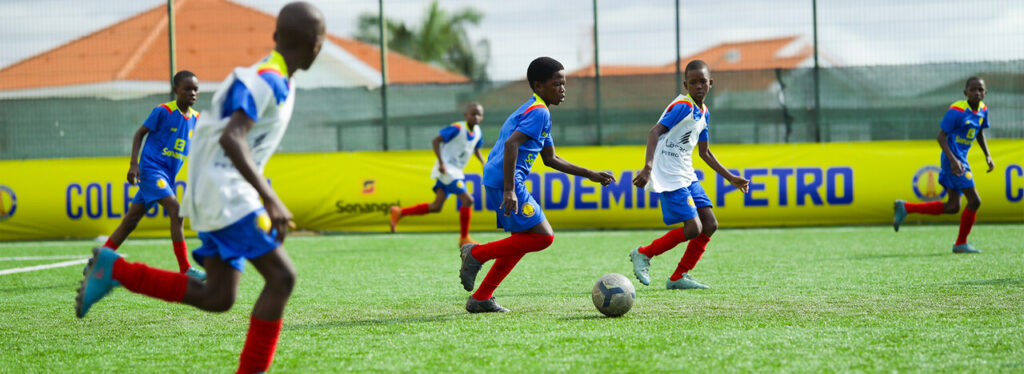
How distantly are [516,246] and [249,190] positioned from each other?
8.25 feet

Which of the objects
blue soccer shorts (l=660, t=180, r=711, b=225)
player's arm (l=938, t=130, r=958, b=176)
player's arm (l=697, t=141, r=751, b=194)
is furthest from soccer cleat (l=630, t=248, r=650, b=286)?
player's arm (l=938, t=130, r=958, b=176)

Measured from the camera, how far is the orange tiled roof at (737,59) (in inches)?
572

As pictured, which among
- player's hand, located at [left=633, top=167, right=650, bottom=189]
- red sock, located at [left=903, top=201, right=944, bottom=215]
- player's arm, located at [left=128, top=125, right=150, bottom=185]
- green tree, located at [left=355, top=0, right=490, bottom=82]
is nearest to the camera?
player's hand, located at [left=633, top=167, right=650, bottom=189]

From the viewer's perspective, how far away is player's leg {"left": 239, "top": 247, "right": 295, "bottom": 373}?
12.4 feet

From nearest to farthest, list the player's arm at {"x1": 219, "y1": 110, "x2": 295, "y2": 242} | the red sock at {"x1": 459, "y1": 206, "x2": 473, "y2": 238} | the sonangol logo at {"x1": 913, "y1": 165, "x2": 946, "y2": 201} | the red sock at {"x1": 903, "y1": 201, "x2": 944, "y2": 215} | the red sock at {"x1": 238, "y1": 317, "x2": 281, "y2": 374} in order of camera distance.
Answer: the player's arm at {"x1": 219, "y1": 110, "x2": 295, "y2": 242} → the red sock at {"x1": 238, "y1": 317, "x2": 281, "y2": 374} → the red sock at {"x1": 903, "y1": 201, "x2": 944, "y2": 215} → the red sock at {"x1": 459, "y1": 206, "x2": 473, "y2": 238} → the sonangol logo at {"x1": 913, "y1": 165, "x2": 946, "y2": 201}

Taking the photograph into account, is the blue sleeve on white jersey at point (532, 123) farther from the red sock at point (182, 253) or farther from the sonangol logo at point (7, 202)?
the sonangol logo at point (7, 202)

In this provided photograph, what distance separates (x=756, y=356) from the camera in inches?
174

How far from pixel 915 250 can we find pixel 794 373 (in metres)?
6.75

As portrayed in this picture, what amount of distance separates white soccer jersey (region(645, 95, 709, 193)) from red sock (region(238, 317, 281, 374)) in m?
3.97

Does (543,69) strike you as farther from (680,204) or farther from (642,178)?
(680,204)

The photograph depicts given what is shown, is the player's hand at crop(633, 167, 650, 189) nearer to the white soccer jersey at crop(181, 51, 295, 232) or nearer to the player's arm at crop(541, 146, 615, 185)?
the player's arm at crop(541, 146, 615, 185)

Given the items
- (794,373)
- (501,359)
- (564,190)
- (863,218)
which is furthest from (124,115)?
(794,373)

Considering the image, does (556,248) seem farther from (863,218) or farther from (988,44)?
(988,44)

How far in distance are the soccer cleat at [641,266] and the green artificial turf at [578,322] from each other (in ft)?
0.41
